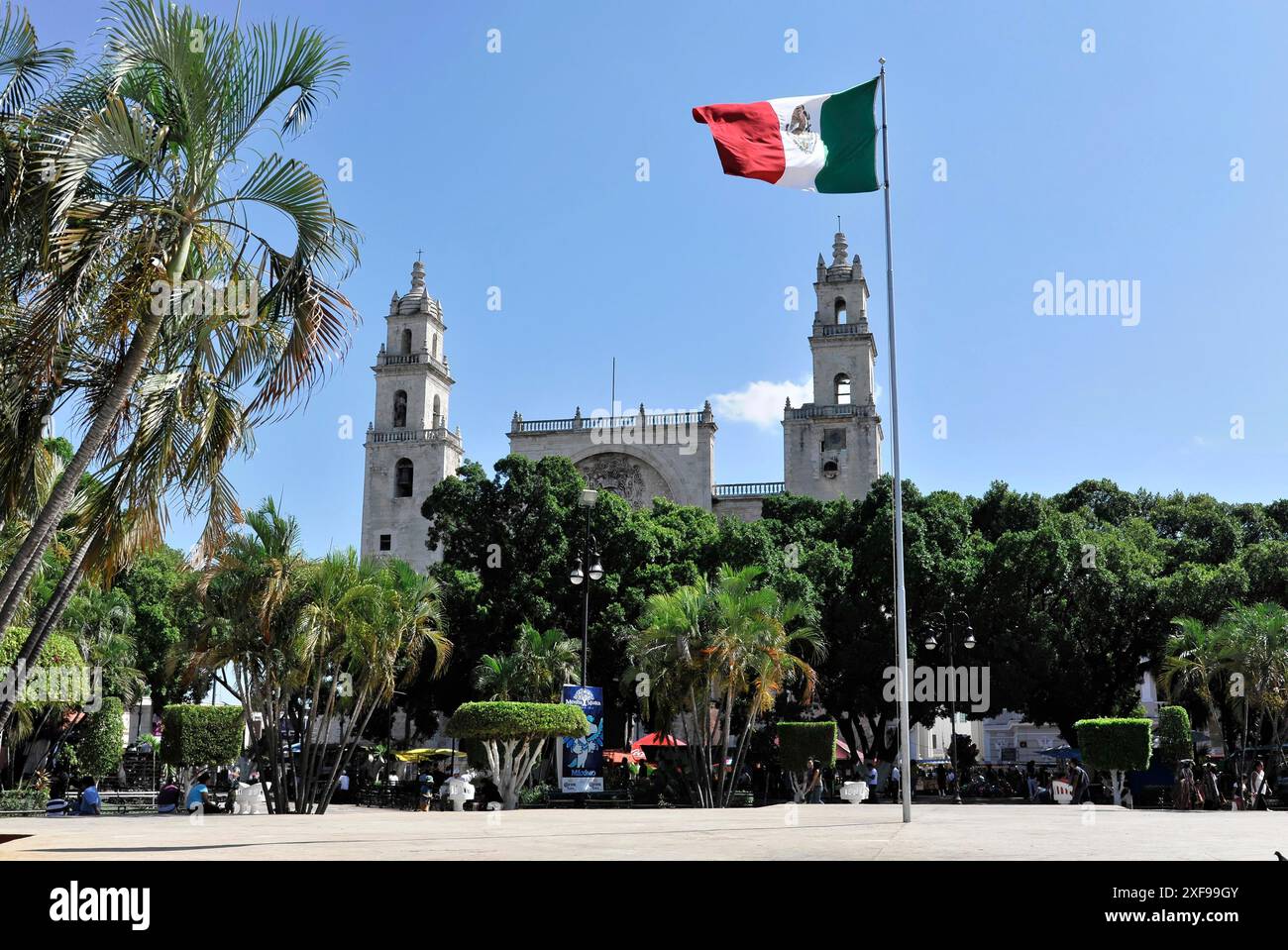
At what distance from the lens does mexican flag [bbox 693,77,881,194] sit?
1639cm

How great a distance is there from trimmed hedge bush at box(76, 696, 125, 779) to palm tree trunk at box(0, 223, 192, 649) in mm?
22700

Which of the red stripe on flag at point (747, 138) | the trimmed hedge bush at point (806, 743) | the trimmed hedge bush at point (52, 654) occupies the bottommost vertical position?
the trimmed hedge bush at point (806, 743)

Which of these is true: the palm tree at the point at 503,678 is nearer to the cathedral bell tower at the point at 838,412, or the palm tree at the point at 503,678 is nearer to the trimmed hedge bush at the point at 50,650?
the trimmed hedge bush at the point at 50,650

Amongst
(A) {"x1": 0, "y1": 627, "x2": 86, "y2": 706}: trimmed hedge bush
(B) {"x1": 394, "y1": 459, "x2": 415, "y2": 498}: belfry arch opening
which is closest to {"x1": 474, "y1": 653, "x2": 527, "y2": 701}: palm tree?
(A) {"x1": 0, "y1": 627, "x2": 86, "y2": 706}: trimmed hedge bush

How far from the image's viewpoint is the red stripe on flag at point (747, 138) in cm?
1627

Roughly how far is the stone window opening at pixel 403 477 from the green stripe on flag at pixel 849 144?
134ft

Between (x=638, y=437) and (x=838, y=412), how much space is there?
9420mm

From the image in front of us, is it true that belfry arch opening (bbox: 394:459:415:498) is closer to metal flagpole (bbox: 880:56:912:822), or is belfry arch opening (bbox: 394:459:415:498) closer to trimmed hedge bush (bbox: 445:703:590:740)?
trimmed hedge bush (bbox: 445:703:590:740)

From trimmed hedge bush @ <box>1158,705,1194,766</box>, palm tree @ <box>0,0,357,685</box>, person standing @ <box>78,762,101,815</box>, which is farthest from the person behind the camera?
trimmed hedge bush @ <box>1158,705,1194,766</box>

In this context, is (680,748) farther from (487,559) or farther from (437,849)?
(437,849)

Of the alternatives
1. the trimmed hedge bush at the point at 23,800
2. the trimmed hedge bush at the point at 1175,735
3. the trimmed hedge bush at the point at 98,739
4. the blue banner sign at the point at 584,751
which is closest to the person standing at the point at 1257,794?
the trimmed hedge bush at the point at 1175,735

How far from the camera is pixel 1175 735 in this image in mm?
26172

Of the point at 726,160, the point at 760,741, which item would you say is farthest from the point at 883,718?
the point at 726,160

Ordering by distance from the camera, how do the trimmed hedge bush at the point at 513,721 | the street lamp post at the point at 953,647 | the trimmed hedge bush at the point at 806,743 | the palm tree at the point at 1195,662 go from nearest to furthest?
1. the trimmed hedge bush at the point at 513,721
2. the trimmed hedge bush at the point at 806,743
3. the street lamp post at the point at 953,647
4. the palm tree at the point at 1195,662
